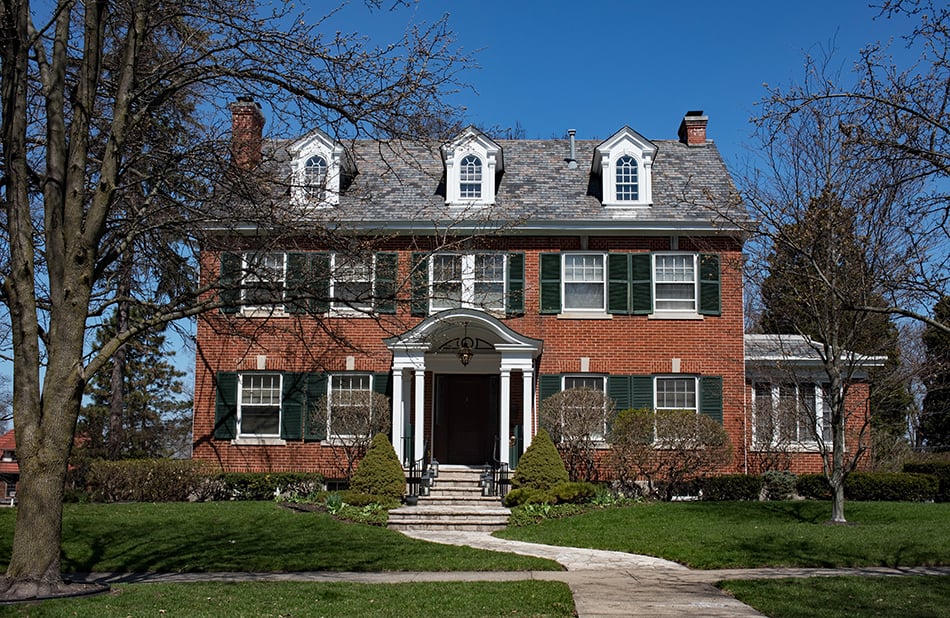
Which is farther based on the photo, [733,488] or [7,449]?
[7,449]

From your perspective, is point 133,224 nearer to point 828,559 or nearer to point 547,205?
point 828,559

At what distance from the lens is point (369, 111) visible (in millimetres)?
9859

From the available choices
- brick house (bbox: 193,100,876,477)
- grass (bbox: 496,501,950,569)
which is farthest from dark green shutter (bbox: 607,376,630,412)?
grass (bbox: 496,501,950,569)

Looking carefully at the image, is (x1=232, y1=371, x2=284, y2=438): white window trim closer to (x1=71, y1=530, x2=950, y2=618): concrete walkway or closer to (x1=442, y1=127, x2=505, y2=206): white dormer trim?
(x1=442, y1=127, x2=505, y2=206): white dormer trim

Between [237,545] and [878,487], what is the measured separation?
1282 centimetres

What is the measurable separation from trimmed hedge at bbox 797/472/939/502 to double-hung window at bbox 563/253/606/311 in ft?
18.7

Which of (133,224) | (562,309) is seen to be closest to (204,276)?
(133,224)

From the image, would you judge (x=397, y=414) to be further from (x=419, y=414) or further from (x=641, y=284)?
(x=641, y=284)

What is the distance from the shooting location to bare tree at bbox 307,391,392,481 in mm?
19969

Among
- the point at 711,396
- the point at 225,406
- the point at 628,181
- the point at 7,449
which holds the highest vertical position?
the point at 628,181

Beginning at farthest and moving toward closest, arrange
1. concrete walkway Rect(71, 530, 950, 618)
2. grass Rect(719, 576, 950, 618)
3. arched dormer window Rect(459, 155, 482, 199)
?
arched dormer window Rect(459, 155, 482, 199), concrete walkway Rect(71, 530, 950, 618), grass Rect(719, 576, 950, 618)

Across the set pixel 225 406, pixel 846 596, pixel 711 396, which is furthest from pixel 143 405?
pixel 846 596

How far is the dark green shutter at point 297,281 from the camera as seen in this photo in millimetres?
9812

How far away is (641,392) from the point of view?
68.6ft
